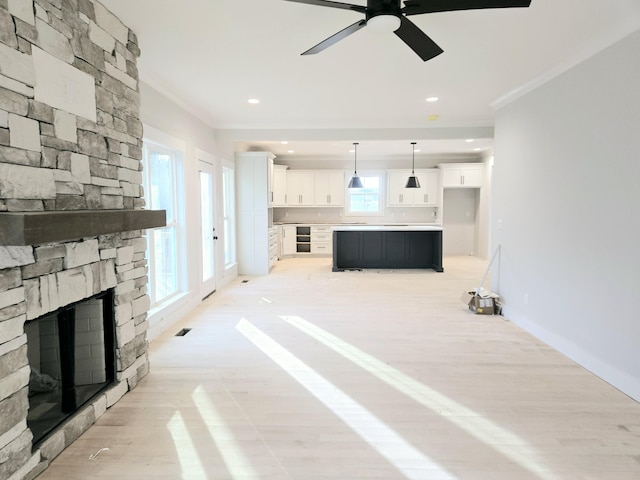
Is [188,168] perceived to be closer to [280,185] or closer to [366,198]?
[280,185]

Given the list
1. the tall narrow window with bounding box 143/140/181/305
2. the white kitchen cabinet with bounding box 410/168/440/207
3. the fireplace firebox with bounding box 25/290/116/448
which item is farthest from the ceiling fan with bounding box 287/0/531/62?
the white kitchen cabinet with bounding box 410/168/440/207

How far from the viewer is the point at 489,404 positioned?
2457 millimetres

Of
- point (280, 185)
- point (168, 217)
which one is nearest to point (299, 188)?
point (280, 185)

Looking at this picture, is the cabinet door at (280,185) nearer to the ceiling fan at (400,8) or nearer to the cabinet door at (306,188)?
the cabinet door at (306,188)

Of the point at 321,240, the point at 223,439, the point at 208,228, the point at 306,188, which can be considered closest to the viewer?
the point at 223,439

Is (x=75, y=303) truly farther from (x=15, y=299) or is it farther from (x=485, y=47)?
(x=485, y=47)

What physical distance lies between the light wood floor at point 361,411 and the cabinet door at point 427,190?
5307mm

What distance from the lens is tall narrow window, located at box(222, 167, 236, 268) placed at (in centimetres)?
659

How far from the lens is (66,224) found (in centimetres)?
172

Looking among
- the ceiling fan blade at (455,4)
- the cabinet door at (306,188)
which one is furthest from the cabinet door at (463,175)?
the ceiling fan blade at (455,4)

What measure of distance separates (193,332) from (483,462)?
295 centimetres

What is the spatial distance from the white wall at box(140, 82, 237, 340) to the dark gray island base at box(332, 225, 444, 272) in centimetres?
284

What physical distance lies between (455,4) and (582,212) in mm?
2165

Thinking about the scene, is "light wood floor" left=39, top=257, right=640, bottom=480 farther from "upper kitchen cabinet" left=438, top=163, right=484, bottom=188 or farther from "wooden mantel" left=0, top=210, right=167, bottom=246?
"upper kitchen cabinet" left=438, top=163, right=484, bottom=188
